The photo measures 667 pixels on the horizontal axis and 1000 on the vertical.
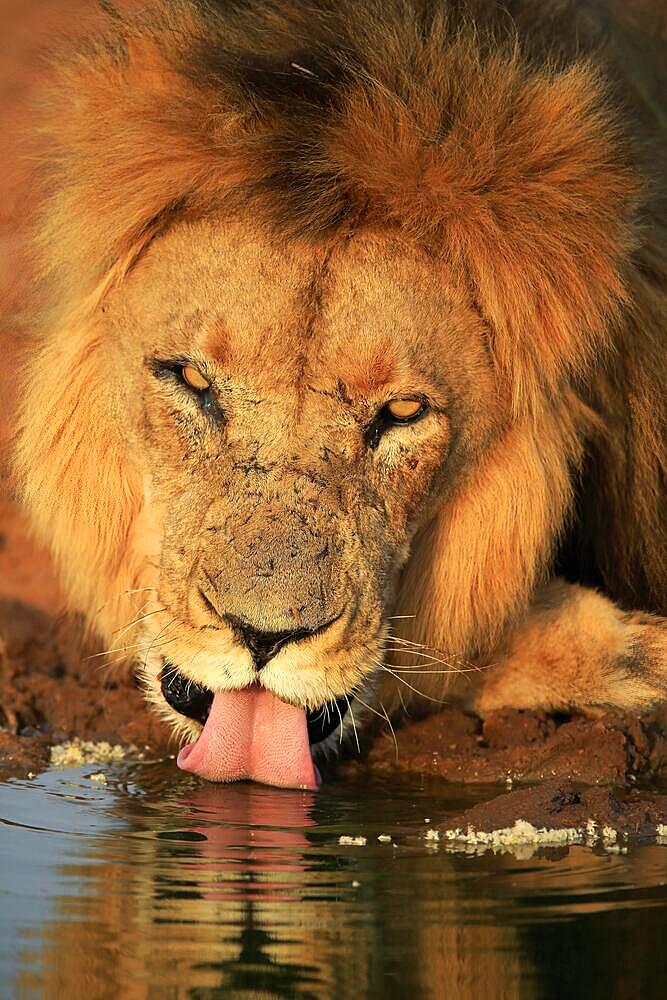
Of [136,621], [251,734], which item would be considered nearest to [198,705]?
[251,734]

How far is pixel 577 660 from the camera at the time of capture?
5.39 metres

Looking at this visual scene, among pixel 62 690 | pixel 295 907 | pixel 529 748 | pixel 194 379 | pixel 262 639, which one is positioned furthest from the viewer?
pixel 62 690

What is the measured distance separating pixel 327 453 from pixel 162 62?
48.5 inches

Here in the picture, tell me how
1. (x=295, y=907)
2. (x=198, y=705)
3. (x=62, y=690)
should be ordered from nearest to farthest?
(x=295, y=907)
(x=198, y=705)
(x=62, y=690)

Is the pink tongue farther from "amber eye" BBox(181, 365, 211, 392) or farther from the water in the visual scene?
"amber eye" BBox(181, 365, 211, 392)

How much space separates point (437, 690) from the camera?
214 inches

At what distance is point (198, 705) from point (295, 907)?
129 centimetres

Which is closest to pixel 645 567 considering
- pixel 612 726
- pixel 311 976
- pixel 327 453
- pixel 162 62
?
pixel 612 726

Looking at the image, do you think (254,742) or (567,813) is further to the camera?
(254,742)

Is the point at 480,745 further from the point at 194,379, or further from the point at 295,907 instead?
the point at 295,907

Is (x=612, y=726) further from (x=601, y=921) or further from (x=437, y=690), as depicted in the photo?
(x=601, y=921)

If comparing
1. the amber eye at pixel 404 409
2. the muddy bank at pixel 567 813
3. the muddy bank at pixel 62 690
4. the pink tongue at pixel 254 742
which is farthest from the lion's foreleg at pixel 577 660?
the muddy bank at pixel 62 690

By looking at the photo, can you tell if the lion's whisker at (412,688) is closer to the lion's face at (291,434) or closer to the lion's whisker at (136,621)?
the lion's face at (291,434)

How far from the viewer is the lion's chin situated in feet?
15.6
